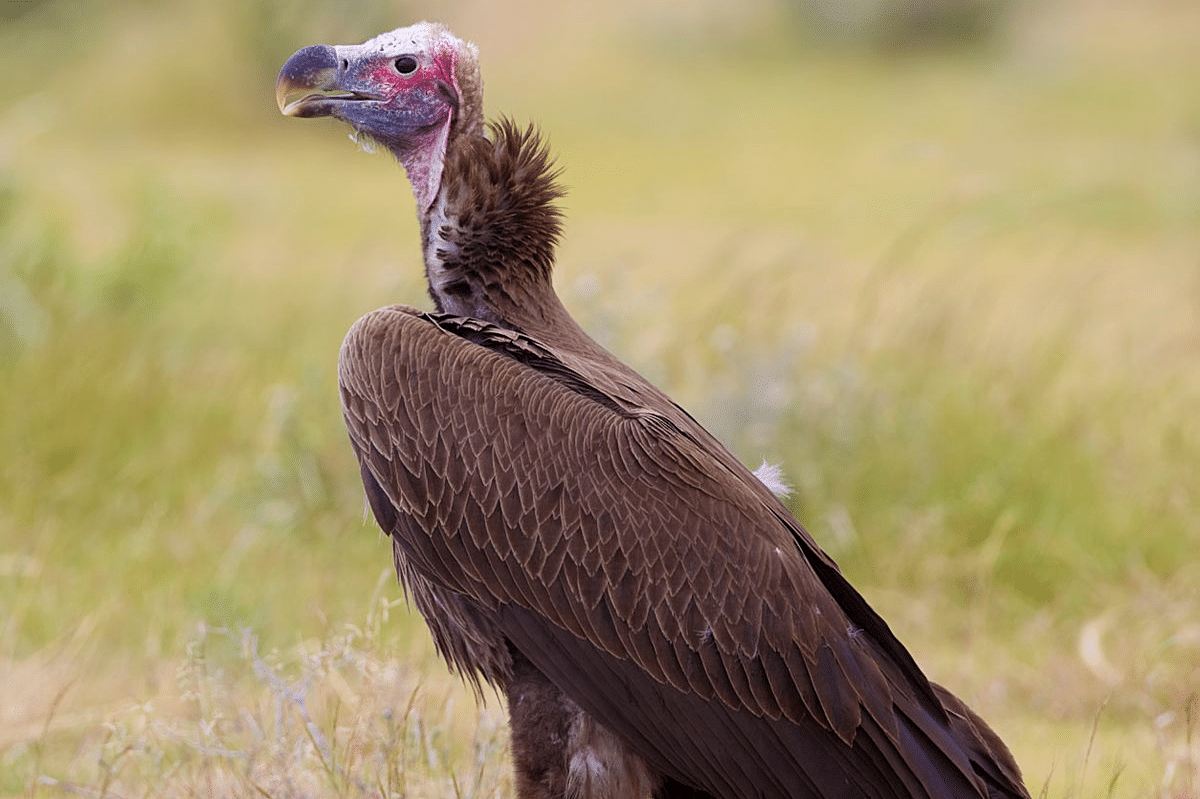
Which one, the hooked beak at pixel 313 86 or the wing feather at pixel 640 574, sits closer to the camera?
the wing feather at pixel 640 574

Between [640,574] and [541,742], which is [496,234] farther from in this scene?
[541,742]

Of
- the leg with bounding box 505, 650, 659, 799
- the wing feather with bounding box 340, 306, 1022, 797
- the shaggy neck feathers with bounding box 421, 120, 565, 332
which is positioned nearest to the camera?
the wing feather with bounding box 340, 306, 1022, 797

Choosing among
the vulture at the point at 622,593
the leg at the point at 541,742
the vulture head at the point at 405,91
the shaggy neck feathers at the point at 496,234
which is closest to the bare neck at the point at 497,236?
the shaggy neck feathers at the point at 496,234

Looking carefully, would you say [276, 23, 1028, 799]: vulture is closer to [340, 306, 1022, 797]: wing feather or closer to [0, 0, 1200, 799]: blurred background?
[340, 306, 1022, 797]: wing feather

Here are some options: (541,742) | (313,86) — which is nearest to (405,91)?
(313,86)

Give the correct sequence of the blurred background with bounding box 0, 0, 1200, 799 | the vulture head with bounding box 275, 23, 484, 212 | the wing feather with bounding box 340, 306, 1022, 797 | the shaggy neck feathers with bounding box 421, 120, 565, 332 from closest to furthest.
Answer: the wing feather with bounding box 340, 306, 1022, 797
the shaggy neck feathers with bounding box 421, 120, 565, 332
the vulture head with bounding box 275, 23, 484, 212
the blurred background with bounding box 0, 0, 1200, 799

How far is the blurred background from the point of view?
13.4 ft

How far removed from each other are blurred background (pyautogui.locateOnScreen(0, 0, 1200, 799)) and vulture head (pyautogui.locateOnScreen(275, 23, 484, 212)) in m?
1.12

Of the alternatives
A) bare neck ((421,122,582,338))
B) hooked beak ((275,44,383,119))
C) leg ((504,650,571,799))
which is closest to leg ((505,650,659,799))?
leg ((504,650,571,799))

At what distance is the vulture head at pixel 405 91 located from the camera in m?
3.67

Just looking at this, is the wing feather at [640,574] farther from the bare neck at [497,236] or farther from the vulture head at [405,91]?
the vulture head at [405,91]

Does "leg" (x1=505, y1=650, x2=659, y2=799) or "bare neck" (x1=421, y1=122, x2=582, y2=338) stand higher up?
"bare neck" (x1=421, y1=122, x2=582, y2=338)

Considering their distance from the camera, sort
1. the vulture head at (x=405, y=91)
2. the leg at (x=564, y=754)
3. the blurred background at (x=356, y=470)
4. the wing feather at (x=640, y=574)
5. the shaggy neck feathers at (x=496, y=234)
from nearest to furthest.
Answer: the wing feather at (x=640, y=574)
the leg at (x=564, y=754)
the shaggy neck feathers at (x=496, y=234)
the vulture head at (x=405, y=91)
the blurred background at (x=356, y=470)

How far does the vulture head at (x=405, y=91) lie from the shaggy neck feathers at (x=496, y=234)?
0.34 ft
